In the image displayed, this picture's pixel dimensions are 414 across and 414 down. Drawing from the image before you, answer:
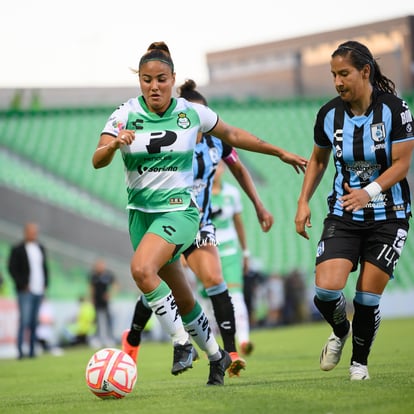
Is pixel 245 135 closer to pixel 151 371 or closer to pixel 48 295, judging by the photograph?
pixel 151 371

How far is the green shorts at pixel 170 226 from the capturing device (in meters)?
6.73

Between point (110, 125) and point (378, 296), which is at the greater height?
point (110, 125)

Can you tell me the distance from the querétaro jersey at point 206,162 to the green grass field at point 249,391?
164 centimetres

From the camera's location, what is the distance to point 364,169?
22.6 feet

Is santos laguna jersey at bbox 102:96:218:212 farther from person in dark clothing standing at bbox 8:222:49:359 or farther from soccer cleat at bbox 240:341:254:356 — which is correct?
person in dark clothing standing at bbox 8:222:49:359

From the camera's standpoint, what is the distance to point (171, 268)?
709cm

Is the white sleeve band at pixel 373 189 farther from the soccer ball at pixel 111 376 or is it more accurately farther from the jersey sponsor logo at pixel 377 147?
the soccer ball at pixel 111 376

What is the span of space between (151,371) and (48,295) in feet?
51.1

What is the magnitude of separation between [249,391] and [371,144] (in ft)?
6.33

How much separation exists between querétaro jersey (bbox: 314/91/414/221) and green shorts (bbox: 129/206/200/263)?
1.08 metres

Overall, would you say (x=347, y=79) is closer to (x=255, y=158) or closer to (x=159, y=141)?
(x=159, y=141)

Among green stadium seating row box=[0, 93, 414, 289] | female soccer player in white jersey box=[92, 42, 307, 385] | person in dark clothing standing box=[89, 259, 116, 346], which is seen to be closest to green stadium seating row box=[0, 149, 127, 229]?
green stadium seating row box=[0, 93, 414, 289]

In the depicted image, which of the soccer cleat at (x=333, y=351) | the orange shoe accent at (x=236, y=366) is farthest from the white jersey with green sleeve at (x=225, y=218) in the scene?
the soccer cleat at (x=333, y=351)

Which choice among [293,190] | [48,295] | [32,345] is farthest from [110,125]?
[293,190]
